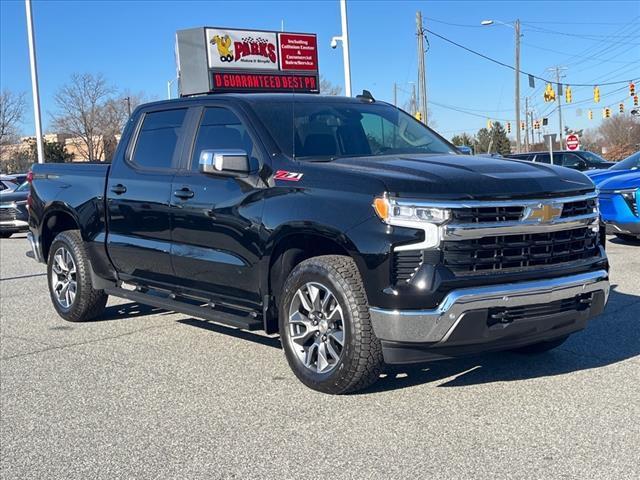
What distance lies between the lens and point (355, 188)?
4531mm

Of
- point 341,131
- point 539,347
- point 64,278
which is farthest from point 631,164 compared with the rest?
point 64,278

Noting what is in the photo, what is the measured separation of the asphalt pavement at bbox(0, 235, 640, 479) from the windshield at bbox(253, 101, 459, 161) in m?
1.61

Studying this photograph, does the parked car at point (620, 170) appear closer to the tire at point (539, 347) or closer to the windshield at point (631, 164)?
the windshield at point (631, 164)

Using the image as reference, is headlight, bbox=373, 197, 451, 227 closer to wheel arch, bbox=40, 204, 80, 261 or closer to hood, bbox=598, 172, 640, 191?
wheel arch, bbox=40, 204, 80, 261

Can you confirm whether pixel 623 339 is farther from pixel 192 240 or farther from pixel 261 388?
pixel 192 240

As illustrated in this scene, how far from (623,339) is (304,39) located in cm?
1046

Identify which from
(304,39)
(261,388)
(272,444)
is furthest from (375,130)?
(304,39)

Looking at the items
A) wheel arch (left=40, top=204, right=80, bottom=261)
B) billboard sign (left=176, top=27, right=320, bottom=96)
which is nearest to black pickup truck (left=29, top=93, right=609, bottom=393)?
wheel arch (left=40, top=204, right=80, bottom=261)

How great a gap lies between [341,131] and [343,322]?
1.74 meters

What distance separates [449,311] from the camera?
419cm

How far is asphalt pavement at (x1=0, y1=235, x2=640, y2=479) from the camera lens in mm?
3793

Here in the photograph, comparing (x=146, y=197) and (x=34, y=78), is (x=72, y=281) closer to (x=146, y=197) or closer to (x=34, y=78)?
(x=146, y=197)

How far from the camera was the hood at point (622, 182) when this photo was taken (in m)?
10.9

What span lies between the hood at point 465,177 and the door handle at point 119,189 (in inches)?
86.1
